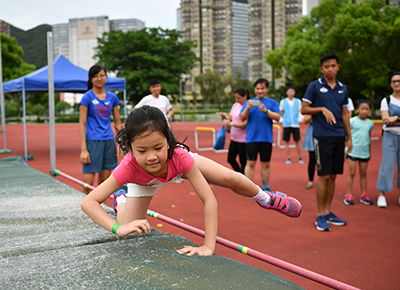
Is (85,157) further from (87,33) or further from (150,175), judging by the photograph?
(87,33)

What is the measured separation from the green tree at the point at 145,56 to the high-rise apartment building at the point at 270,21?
170 ft

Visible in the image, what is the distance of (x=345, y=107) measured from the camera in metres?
4.34

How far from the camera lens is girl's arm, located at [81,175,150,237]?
6.70ft

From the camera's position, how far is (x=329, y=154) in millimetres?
4105

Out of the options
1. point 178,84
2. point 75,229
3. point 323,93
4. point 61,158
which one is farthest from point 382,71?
point 75,229

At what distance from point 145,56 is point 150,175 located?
32.1 metres

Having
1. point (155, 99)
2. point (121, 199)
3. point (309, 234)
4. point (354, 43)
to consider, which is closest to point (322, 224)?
point (309, 234)

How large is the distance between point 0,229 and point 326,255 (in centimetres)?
266

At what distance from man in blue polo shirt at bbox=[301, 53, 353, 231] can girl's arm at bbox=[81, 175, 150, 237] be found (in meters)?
2.63

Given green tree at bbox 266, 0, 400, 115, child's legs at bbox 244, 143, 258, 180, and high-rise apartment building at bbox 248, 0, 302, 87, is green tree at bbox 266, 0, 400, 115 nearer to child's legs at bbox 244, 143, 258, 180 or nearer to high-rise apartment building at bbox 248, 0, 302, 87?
child's legs at bbox 244, 143, 258, 180

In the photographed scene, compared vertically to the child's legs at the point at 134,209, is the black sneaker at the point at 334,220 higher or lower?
lower

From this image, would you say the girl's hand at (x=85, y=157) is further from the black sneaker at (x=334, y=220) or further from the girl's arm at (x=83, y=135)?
the black sneaker at (x=334, y=220)

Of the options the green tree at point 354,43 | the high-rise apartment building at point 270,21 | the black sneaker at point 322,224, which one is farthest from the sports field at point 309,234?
the high-rise apartment building at point 270,21

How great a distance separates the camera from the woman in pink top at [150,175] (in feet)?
6.66
